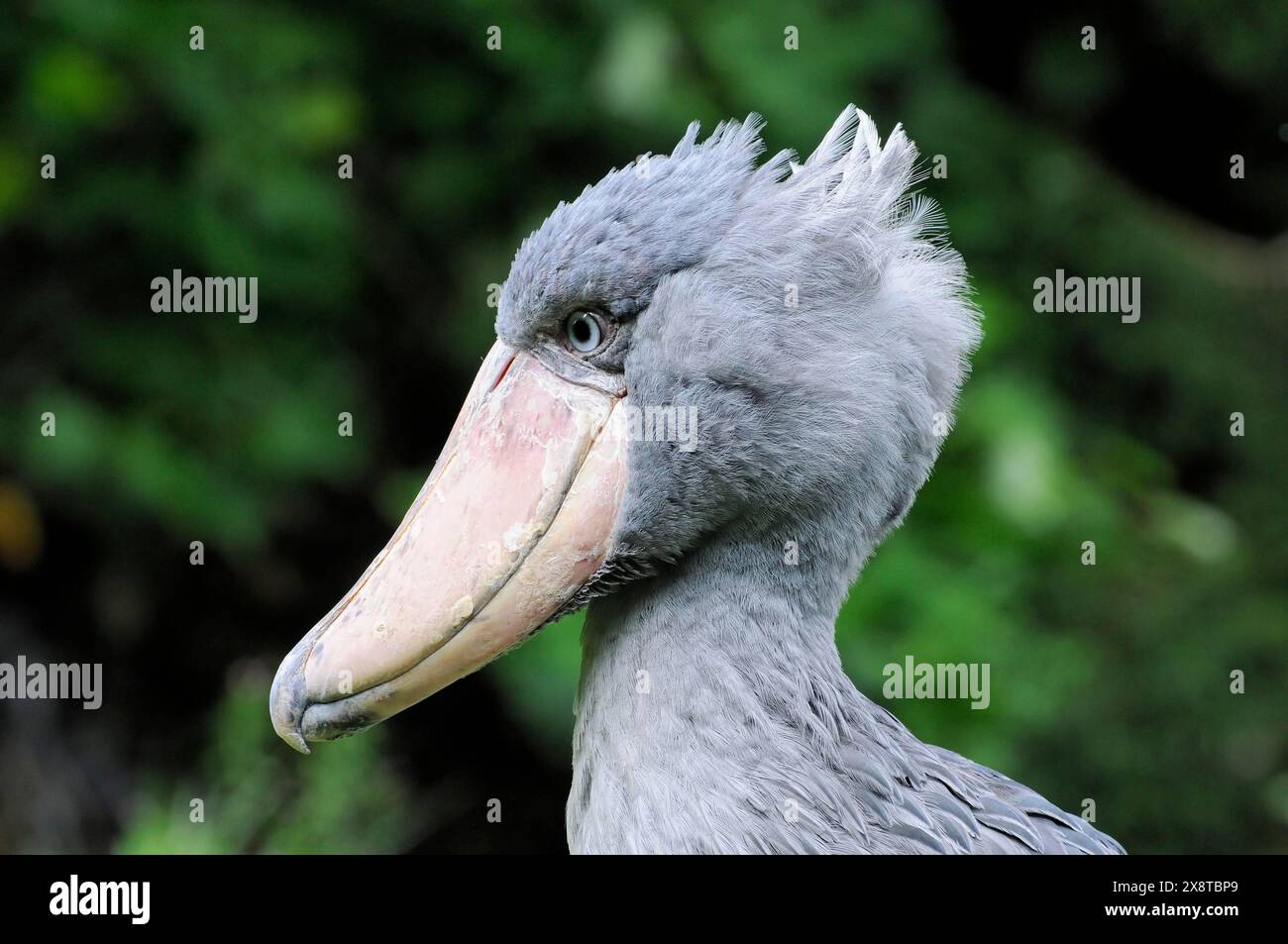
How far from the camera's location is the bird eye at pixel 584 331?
155 centimetres

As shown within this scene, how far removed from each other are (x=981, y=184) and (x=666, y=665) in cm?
255

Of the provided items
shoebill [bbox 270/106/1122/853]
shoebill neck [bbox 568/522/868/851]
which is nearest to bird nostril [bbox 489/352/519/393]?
shoebill [bbox 270/106/1122/853]

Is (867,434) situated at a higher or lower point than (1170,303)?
lower

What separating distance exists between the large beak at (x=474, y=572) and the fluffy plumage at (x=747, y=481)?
5 centimetres

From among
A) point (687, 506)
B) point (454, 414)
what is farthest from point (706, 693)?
point (454, 414)

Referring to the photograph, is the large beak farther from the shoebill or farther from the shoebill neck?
the shoebill neck

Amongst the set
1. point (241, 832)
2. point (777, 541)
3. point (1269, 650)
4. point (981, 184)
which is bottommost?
point (241, 832)

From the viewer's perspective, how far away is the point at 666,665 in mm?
1533

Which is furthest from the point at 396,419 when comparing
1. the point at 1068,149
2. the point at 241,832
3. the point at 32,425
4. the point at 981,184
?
the point at 1068,149

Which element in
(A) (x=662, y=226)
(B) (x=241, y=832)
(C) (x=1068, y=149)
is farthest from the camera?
(C) (x=1068, y=149)

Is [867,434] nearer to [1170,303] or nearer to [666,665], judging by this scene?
[666,665]

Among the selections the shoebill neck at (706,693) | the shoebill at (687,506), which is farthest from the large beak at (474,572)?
the shoebill neck at (706,693)

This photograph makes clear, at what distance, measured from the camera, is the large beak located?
59.3 inches

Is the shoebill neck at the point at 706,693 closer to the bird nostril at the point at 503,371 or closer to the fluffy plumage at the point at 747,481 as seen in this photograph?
the fluffy plumage at the point at 747,481
